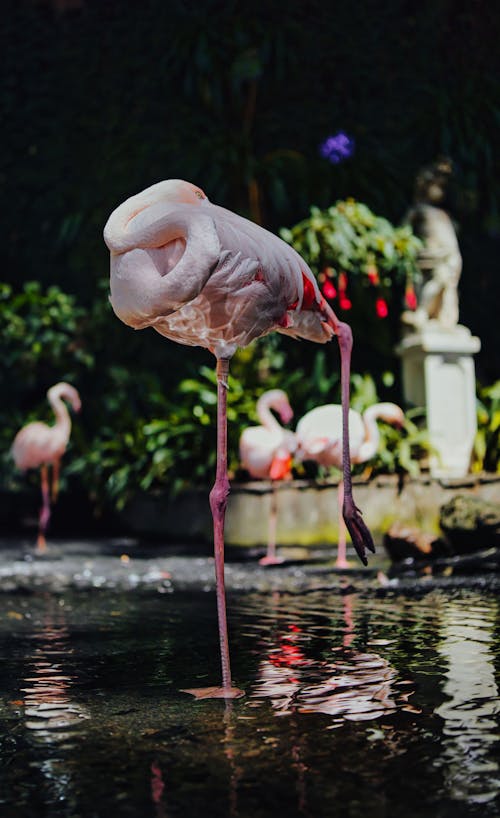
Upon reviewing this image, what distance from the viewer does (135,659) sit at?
3838mm

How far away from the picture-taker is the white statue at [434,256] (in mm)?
9938

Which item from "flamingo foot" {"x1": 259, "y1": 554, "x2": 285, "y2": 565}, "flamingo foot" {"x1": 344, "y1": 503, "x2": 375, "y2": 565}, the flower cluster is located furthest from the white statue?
"flamingo foot" {"x1": 344, "y1": 503, "x2": 375, "y2": 565}

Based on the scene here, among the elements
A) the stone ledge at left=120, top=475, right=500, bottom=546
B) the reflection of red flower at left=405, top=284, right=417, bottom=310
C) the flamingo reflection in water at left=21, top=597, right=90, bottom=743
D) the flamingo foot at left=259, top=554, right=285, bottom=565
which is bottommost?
the flamingo reflection in water at left=21, top=597, right=90, bottom=743

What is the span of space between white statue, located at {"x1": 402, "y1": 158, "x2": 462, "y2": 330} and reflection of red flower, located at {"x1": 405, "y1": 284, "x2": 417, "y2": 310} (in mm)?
57

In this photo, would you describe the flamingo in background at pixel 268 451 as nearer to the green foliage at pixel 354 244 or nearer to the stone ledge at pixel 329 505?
the stone ledge at pixel 329 505

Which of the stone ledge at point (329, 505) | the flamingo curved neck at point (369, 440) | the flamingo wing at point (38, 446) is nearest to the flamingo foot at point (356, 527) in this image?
the flamingo curved neck at point (369, 440)

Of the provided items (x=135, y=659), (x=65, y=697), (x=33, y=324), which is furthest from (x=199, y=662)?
(x=33, y=324)

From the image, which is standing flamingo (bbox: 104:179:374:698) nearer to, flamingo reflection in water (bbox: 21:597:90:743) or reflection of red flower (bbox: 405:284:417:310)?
flamingo reflection in water (bbox: 21:597:90:743)

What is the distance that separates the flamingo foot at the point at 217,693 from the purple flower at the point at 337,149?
10.2 m

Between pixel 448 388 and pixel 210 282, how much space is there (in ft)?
22.0

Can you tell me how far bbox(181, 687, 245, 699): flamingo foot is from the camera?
10.1 ft

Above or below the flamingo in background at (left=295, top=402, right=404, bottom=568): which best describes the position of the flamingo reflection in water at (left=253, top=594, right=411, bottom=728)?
below

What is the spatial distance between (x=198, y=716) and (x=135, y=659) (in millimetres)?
1015

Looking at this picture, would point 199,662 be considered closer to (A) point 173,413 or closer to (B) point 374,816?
(B) point 374,816
